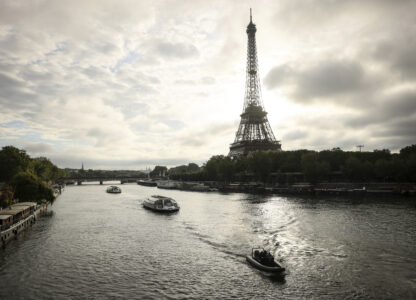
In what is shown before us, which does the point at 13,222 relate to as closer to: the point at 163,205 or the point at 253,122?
the point at 163,205

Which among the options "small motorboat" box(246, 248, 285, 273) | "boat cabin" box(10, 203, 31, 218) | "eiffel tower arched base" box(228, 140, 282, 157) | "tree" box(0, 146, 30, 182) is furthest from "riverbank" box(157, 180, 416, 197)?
"boat cabin" box(10, 203, 31, 218)

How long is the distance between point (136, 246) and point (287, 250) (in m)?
18.1

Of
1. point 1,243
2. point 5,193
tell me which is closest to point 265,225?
point 1,243

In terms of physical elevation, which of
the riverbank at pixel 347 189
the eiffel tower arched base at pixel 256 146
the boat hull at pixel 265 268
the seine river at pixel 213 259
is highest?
the eiffel tower arched base at pixel 256 146

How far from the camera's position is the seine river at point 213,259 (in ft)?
73.9

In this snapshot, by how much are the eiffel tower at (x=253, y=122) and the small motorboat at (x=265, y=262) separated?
13938 centimetres

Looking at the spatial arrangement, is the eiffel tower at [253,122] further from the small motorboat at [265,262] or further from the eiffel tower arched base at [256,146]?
the small motorboat at [265,262]

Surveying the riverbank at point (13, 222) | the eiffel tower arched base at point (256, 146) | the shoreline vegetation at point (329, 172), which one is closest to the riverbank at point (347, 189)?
the shoreline vegetation at point (329, 172)

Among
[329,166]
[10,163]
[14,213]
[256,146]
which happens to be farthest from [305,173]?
[10,163]

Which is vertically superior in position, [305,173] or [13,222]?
[305,173]

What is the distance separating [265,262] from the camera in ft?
86.1

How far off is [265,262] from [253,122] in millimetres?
150338

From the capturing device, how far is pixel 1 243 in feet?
117

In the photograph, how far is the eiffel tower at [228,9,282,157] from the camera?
167 m
